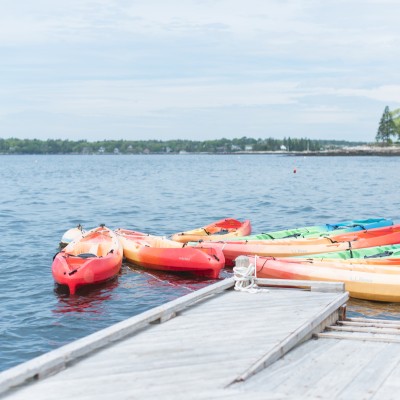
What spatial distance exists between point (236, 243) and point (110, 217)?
17.3 m

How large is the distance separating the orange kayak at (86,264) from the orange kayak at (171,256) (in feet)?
2.52

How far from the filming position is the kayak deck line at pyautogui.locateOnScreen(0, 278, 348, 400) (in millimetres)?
5930

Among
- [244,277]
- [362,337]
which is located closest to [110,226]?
[244,277]

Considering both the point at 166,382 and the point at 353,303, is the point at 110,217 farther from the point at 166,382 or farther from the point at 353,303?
the point at 166,382

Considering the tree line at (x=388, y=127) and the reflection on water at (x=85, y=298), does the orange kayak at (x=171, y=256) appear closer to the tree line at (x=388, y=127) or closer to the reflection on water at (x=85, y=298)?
the reflection on water at (x=85, y=298)

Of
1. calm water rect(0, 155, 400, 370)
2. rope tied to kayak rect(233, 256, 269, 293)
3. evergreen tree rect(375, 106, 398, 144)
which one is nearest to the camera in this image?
rope tied to kayak rect(233, 256, 269, 293)

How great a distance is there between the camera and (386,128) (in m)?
154

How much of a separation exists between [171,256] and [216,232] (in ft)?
18.8

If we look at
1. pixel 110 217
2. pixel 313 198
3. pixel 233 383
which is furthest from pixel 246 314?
pixel 313 198

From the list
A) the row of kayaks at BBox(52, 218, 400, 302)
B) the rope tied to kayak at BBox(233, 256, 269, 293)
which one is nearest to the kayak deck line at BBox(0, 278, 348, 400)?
the rope tied to kayak at BBox(233, 256, 269, 293)

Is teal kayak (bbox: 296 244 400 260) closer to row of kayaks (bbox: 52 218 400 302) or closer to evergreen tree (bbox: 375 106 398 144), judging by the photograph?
row of kayaks (bbox: 52 218 400 302)

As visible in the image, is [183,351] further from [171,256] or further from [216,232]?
[216,232]

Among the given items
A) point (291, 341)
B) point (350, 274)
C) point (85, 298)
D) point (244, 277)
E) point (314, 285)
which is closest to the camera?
point (291, 341)

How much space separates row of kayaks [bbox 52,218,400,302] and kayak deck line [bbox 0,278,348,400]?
513 centimetres
